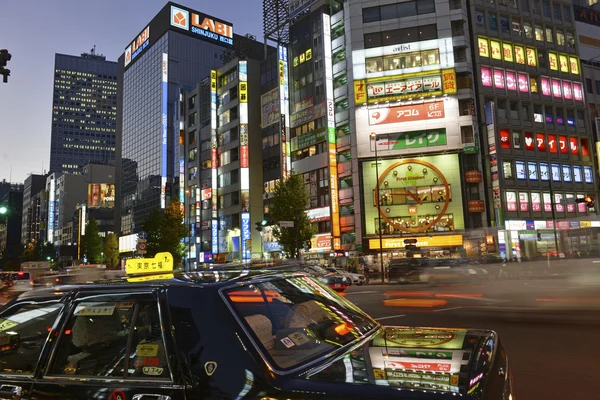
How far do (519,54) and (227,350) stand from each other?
50.6 meters

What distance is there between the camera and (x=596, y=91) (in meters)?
49.1

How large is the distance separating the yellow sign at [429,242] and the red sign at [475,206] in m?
2.90

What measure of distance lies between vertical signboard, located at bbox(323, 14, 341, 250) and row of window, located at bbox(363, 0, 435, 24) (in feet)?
13.7

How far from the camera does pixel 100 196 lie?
110 m

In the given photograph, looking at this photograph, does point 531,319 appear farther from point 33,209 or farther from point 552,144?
point 33,209

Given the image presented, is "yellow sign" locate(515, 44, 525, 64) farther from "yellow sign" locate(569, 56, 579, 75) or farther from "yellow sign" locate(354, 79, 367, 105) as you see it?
"yellow sign" locate(354, 79, 367, 105)

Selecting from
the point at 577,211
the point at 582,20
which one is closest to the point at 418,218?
the point at 577,211

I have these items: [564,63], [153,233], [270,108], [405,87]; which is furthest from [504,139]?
[153,233]

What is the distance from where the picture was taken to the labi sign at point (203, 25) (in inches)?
3666

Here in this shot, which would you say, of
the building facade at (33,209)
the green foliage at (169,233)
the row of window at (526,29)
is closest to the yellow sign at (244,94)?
the green foliage at (169,233)

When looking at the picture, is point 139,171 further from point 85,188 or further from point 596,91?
point 596,91

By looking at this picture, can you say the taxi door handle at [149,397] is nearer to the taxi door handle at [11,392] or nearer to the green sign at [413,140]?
the taxi door handle at [11,392]

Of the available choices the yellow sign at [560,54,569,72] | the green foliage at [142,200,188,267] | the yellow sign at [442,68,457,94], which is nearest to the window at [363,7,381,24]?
the yellow sign at [442,68,457,94]

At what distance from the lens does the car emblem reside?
2.05 meters
